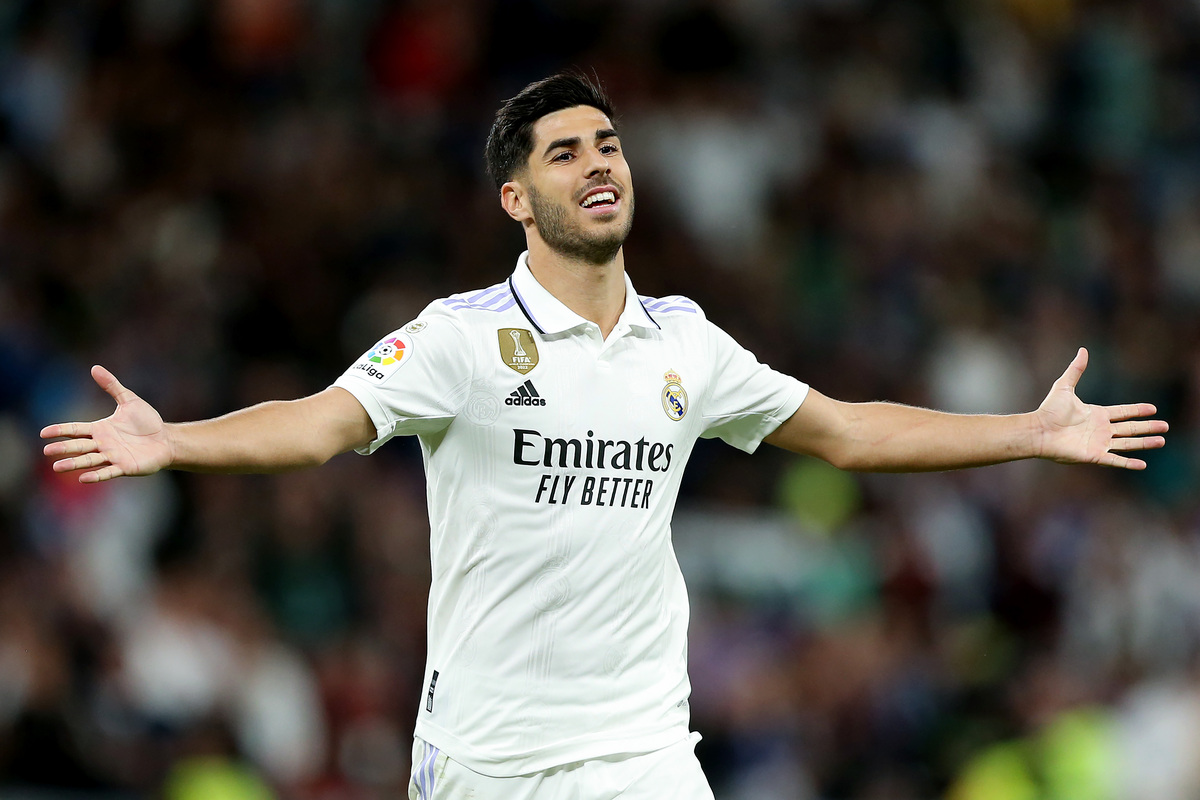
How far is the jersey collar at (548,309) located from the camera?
5293 mm

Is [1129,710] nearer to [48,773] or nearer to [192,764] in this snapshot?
[192,764]

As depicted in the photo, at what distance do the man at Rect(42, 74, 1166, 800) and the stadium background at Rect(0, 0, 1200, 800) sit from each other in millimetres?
4424

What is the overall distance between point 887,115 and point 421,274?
15.4 feet

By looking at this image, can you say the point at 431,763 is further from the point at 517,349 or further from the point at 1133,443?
the point at 1133,443

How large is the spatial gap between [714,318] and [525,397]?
7.67 m

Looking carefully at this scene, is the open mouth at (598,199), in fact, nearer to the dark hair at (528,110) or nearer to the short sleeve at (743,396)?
the dark hair at (528,110)

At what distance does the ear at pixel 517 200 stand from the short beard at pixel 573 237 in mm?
76

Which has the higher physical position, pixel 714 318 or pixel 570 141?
pixel 714 318

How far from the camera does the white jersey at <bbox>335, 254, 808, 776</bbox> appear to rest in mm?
5113

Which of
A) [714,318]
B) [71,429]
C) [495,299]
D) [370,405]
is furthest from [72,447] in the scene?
[714,318]

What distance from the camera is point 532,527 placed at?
16.8ft

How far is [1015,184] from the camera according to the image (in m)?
14.9

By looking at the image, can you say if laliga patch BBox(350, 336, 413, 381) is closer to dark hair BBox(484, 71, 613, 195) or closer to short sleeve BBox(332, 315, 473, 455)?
short sleeve BBox(332, 315, 473, 455)

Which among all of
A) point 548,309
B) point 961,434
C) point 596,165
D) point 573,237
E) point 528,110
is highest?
point 528,110
